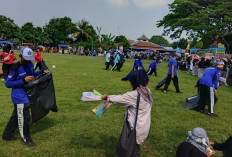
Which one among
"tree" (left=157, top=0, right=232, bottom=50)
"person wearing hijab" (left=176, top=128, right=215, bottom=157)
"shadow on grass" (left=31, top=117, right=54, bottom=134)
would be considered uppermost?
"tree" (left=157, top=0, right=232, bottom=50)

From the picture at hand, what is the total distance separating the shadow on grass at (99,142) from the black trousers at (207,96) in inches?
141

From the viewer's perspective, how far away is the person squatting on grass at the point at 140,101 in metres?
2.78

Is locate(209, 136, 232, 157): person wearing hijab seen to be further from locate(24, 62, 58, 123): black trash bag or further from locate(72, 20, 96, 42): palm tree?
locate(72, 20, 96, 42): palm tree

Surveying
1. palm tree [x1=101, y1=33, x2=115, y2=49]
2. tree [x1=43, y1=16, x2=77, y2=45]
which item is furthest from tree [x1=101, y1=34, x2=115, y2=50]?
tree [x1=43, y1=16, x2=77, y2=45]

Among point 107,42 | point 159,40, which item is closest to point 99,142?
point 107,42

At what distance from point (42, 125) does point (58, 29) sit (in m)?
65.0

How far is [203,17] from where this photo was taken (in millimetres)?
24703

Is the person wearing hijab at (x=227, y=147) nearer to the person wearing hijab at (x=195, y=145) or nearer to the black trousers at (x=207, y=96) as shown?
the person wearing hijab at (x=195, y=145)

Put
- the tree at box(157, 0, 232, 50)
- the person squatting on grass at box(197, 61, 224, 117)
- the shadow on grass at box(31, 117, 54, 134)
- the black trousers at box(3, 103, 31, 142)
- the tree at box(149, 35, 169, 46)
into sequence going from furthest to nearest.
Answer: the tree at box(149, 35, 169, 46)
the tree at box(157, 0, 232, 50)
the person squatting on grass at box(197, 61, 224, 117)
the shadow on grass at box(31, 117, 54, 134)
the black trousers at box(3, 103, 31, 142)

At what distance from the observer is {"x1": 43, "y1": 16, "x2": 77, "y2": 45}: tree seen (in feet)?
207

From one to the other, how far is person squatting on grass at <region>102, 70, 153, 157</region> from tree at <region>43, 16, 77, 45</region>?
204 feet

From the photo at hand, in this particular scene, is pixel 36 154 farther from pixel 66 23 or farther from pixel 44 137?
pixel 66 23

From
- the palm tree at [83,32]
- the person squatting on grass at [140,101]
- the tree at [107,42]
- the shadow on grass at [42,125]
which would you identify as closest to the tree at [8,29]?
the palm tree at [83,32]

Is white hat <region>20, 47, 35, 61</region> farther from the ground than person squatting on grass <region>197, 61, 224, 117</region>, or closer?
farther from the ground
